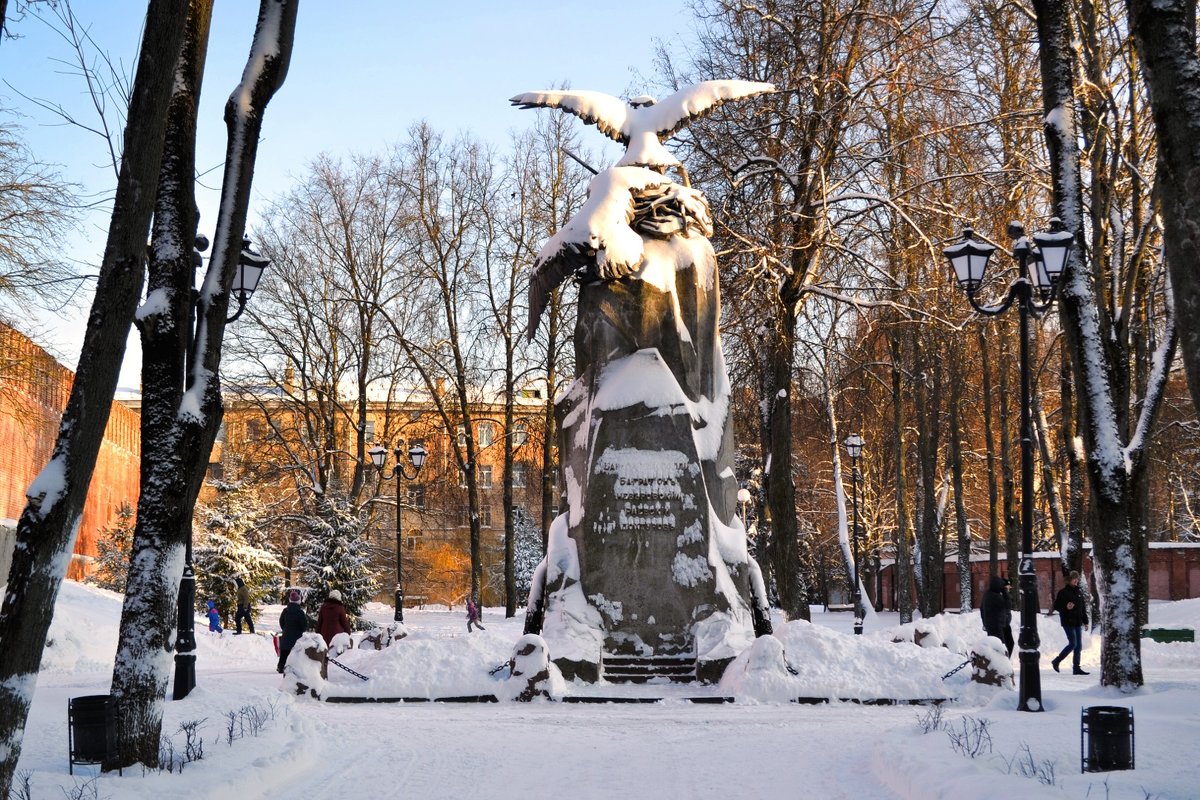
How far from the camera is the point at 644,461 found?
55.7 feet

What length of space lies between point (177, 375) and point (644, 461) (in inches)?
337

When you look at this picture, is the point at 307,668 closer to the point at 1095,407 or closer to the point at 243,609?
the point at 1095,407

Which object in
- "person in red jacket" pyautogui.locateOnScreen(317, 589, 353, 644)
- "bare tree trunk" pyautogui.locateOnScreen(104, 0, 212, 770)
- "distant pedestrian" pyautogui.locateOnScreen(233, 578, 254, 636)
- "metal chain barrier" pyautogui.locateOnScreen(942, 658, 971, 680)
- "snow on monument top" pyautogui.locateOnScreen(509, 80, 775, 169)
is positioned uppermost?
"snow on monument top" pyautogui.locateOnScreen(509, 80, 775, 169)

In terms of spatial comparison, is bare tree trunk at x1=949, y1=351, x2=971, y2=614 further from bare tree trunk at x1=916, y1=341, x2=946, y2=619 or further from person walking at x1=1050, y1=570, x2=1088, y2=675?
person walking at x1=1050, y1=570, x2=1088, y2=675

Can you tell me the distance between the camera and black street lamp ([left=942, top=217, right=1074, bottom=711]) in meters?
13.4

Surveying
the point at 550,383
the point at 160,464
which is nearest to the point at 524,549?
the point at 550,383

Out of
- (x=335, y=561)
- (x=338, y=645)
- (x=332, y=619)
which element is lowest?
(x=338, y=645)

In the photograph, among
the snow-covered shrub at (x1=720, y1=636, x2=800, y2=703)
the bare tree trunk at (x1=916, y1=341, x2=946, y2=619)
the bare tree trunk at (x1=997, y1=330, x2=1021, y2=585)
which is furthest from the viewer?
the bare tree trunk at (x1=916, y1=341, x2=946, y2=619)

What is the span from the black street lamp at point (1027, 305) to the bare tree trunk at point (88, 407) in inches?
383

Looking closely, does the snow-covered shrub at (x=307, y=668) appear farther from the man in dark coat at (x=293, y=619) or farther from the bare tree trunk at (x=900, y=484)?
the bare tree trunk at (x=900, y=484)

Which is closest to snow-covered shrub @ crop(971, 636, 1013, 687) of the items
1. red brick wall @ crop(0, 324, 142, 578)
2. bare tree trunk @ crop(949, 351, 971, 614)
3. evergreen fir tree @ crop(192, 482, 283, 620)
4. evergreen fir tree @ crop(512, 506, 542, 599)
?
red brick wall @ crop(0, 324, 142, 578)

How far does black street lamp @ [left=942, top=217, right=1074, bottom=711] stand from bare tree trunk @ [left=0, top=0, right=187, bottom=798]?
972 centimetres

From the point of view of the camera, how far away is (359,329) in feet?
135

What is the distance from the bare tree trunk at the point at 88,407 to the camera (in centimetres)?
698
